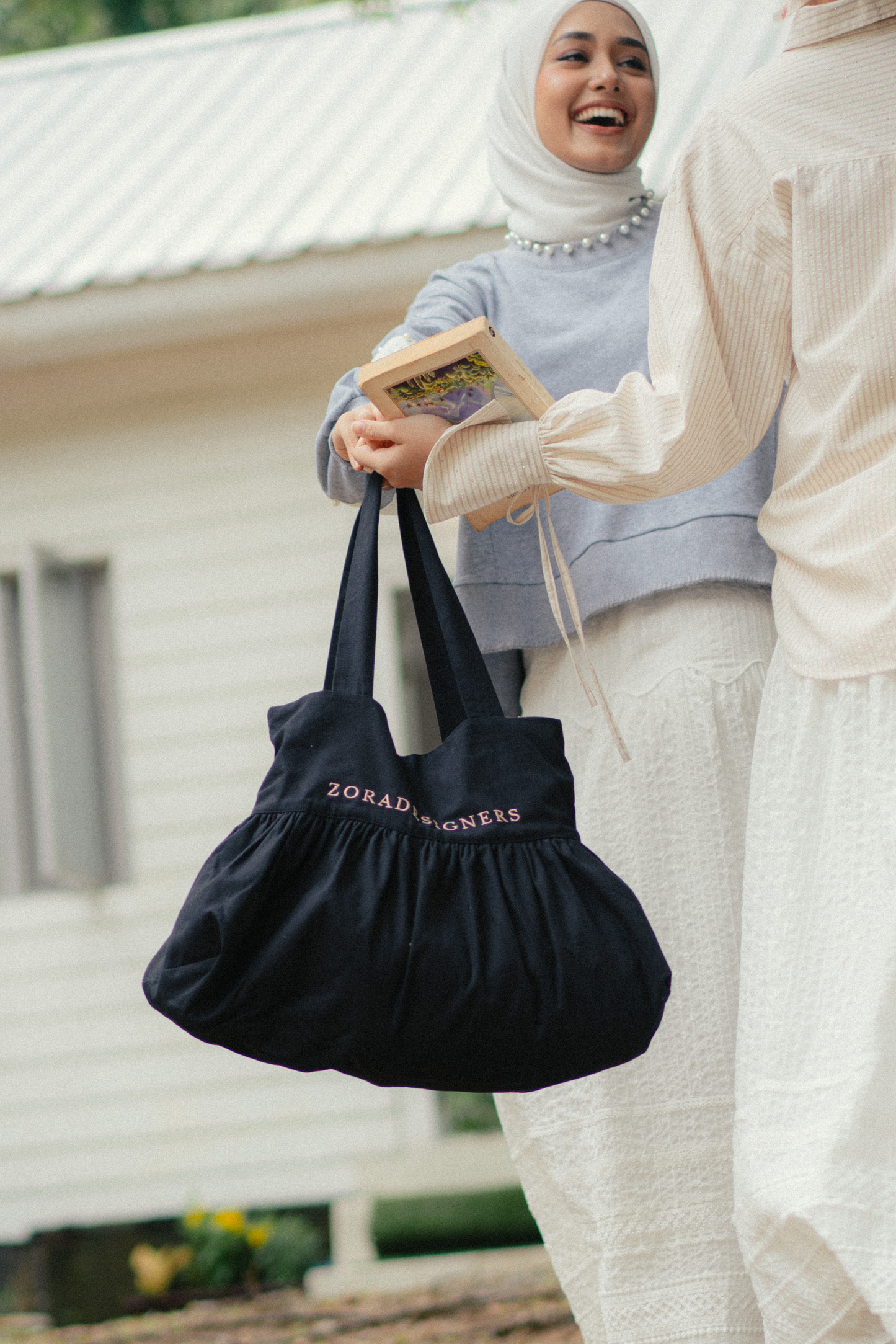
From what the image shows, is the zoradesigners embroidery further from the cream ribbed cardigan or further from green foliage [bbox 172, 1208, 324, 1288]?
green foliage [bbox 172, 1208, 324, 1288]

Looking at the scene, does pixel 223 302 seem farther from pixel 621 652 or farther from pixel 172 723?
pixel 621 652

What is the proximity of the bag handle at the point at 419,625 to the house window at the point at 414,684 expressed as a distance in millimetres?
3687

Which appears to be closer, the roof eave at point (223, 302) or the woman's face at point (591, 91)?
the woman's face at point (591, 91)

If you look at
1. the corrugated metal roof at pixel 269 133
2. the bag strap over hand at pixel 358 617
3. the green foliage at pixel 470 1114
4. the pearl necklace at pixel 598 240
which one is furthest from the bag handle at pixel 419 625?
the green foliage at pixel 470 1114

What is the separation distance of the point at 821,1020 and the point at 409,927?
459 millimetres

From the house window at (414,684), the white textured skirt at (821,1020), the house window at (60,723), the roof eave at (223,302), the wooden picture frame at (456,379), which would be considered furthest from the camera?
the house window at (414,684)

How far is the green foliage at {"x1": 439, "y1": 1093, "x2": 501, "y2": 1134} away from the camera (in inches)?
248

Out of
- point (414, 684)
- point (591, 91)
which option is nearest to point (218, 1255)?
point (414, 684)

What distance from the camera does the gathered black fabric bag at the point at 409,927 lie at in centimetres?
154

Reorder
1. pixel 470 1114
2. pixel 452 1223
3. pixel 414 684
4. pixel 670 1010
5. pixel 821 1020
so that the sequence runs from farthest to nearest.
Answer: pixel 470 1114, pixel 414 684, pixel 452 1223, pixel 670 1010, pixel 821 1020

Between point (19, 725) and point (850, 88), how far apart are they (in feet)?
15.9

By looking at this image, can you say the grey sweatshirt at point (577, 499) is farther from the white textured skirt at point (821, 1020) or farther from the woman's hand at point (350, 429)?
the white textured skirt at point (821, 1020)

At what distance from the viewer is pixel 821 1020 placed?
5.03 feet

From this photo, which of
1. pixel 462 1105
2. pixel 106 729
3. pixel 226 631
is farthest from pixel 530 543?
pixel 462 1105
